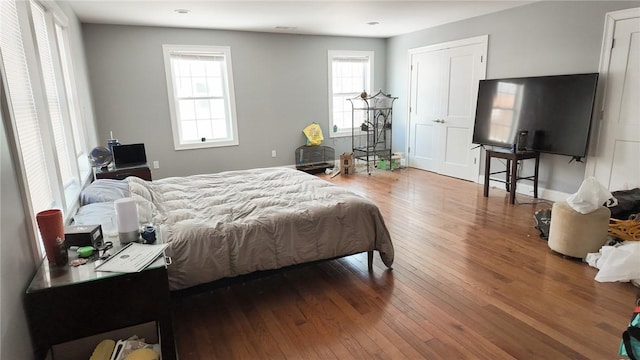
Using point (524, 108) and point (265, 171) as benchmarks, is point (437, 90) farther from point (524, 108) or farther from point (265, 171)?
point (265, 171)

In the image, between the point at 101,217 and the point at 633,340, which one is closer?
the point at 633,340

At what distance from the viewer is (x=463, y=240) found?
3.40 m

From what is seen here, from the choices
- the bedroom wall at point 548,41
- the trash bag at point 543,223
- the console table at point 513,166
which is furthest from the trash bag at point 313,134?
the trash bag at point 543,223

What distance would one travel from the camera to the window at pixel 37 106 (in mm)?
1817

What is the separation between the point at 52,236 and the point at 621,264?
359 centimetres

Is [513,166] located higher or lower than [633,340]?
higher

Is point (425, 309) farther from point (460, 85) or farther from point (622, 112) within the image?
point (460, 85)

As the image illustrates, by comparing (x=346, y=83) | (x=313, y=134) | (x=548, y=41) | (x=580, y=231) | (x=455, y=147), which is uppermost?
(x=548, y=41)

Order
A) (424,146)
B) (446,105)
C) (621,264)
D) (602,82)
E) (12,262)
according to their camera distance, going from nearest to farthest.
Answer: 1. (12,262)
2. (621,264)
3. (602,82)
4. (446,105)
5. (424,146)

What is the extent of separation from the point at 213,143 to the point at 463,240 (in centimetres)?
420

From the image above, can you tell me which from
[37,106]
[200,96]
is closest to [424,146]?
[200,96]

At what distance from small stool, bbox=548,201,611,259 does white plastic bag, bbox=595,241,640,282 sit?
0.16 meters

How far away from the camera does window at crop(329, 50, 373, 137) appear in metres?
6.78

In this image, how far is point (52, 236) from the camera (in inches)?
63.8
